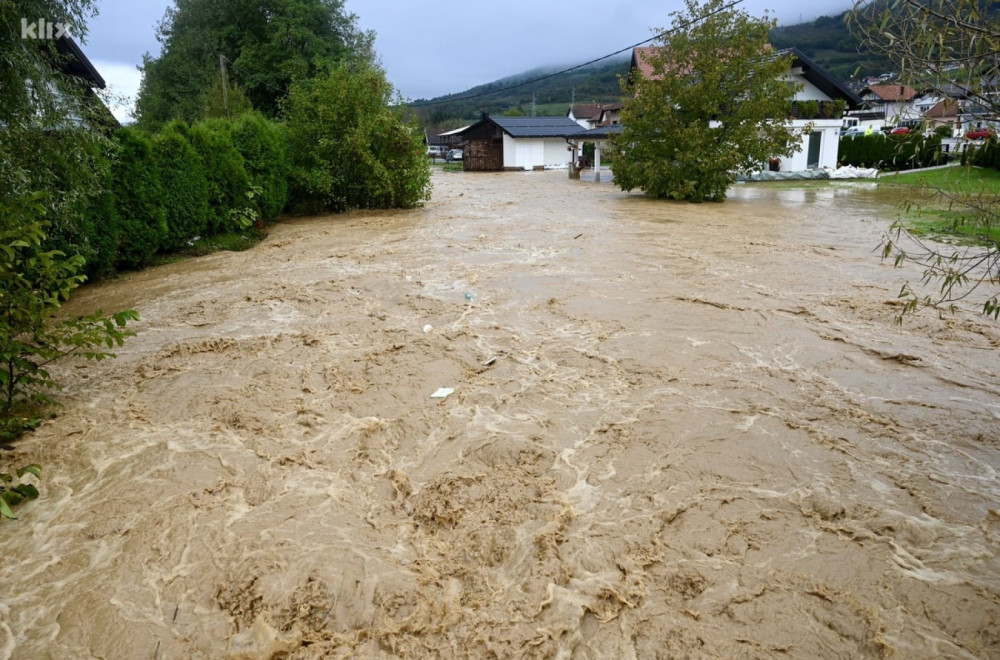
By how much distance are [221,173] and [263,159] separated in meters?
1.90

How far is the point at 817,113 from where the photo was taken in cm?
2900

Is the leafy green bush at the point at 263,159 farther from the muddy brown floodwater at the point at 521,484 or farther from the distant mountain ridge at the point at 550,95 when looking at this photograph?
the distant mountain ridge at the point at 550,95

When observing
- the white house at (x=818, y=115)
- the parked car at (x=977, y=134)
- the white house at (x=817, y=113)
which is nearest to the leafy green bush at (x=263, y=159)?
the parked car at (x=977, y=134)

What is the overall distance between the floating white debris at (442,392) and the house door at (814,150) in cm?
2976

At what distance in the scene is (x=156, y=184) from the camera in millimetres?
10664

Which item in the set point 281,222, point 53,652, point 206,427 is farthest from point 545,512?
point 281,222

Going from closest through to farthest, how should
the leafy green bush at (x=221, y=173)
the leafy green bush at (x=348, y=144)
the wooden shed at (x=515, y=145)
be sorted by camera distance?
the leafy green bush at (x=221, y=173) < the leafy green bush at (x=348, y=144) < the wooden shed at (x=515, y=145)

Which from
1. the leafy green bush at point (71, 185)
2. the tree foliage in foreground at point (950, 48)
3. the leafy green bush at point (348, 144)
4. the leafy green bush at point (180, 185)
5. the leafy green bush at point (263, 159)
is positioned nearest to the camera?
the tree foliage in foreground at point (950, 48)

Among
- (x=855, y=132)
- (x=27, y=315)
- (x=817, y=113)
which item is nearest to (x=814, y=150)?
(x=817, y=113)

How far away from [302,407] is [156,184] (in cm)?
731

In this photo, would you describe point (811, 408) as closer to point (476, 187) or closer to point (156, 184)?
point (156, 184)

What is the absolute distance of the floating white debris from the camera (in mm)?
5465

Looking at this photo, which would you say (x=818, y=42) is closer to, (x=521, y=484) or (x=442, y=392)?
(x=442, y=392)

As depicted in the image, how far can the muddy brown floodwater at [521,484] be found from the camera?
9.64ft
